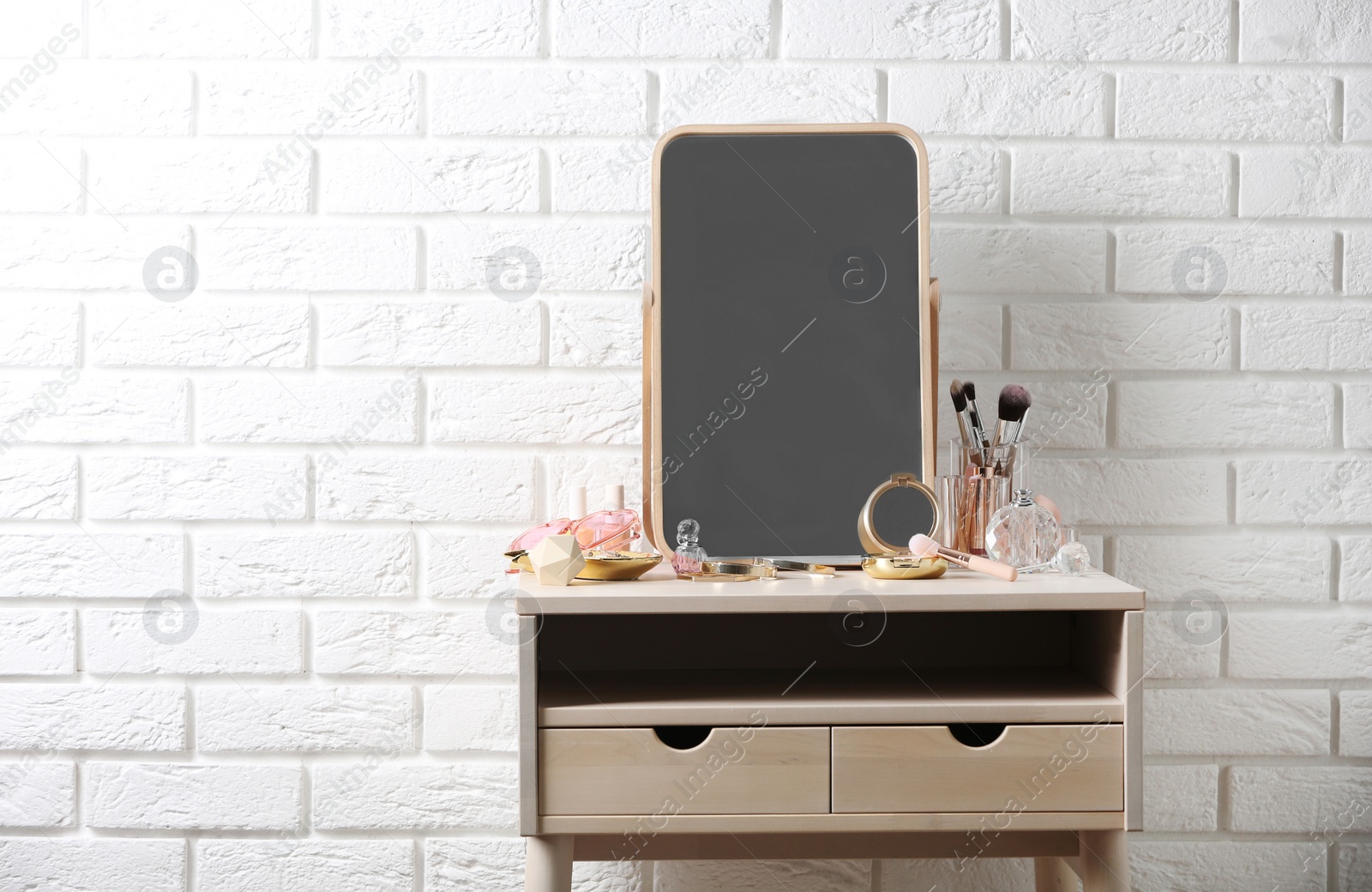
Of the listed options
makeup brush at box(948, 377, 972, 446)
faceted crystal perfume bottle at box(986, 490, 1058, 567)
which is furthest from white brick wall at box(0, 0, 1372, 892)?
faceted crystal perfume bottle at box(986, 490, 1058, 567)

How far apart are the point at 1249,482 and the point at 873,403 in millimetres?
561

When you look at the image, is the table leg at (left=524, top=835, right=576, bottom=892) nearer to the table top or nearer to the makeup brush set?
the table top

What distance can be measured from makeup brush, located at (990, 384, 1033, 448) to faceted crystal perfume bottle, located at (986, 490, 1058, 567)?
0.34 feet

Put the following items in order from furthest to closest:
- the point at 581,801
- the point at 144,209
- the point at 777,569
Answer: the point at 144,209, the point at 777,569, the point at 581,801

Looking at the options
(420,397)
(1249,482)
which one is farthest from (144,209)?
(1249,482)

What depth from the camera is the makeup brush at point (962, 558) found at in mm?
936

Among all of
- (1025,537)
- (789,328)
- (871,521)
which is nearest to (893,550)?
(871,521)

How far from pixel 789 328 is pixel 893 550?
0.93 feet

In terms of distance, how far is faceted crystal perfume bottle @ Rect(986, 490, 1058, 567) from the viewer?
998 mm

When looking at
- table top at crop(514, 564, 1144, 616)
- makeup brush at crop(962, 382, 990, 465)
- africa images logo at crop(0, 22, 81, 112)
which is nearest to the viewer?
table top at crop(514, 564, 1144, 616)

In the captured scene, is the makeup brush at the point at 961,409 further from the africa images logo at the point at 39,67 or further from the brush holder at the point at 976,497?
the africa images logo at the point at 39,67

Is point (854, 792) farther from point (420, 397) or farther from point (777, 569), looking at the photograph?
point (420, 397)

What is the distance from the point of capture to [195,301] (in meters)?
1.23

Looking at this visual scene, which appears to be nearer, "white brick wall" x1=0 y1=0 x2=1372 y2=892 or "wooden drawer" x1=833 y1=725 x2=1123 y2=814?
"wooden drawer" x1=833 y1=725 x2=1123 y2=814
